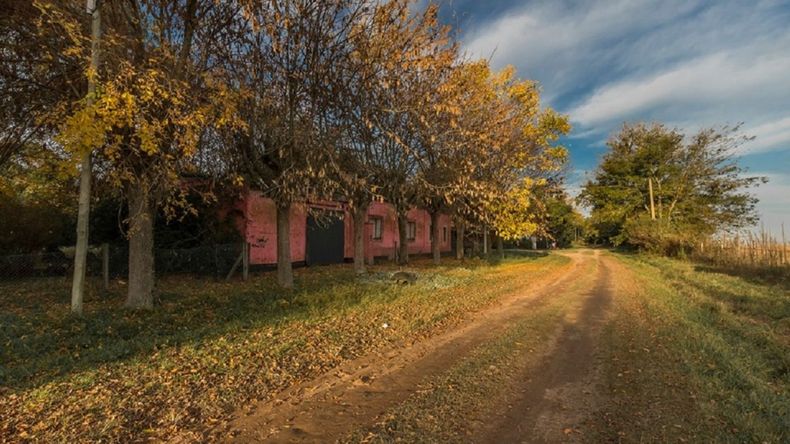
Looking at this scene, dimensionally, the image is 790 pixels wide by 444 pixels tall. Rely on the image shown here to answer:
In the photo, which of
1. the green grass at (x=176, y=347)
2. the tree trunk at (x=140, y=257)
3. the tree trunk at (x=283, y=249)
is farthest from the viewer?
the tree trunk at (x=283, y=249)

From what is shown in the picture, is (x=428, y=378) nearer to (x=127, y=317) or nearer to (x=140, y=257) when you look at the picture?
(x=127, y=317)

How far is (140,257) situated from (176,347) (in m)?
3.30

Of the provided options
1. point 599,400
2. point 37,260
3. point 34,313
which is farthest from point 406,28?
point 37,260

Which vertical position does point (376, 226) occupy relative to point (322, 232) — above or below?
above

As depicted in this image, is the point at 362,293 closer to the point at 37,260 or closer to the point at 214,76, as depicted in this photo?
the point at 214,76

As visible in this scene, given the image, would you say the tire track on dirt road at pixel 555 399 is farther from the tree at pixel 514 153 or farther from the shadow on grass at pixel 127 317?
the tree at pixel 514 153

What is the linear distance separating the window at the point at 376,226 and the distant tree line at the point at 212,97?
928cm

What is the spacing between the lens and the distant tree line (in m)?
6.83

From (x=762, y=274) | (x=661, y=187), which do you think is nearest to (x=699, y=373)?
(x=762, y=274)

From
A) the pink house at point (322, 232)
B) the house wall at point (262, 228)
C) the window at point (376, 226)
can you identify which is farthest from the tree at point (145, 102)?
the window at point (376, 226)

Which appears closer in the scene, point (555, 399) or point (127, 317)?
point (555, 399)

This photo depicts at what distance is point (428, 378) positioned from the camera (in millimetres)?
4930

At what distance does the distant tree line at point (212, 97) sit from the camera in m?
6.83

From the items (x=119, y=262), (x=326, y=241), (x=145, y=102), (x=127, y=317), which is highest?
(x=145, y=102)
